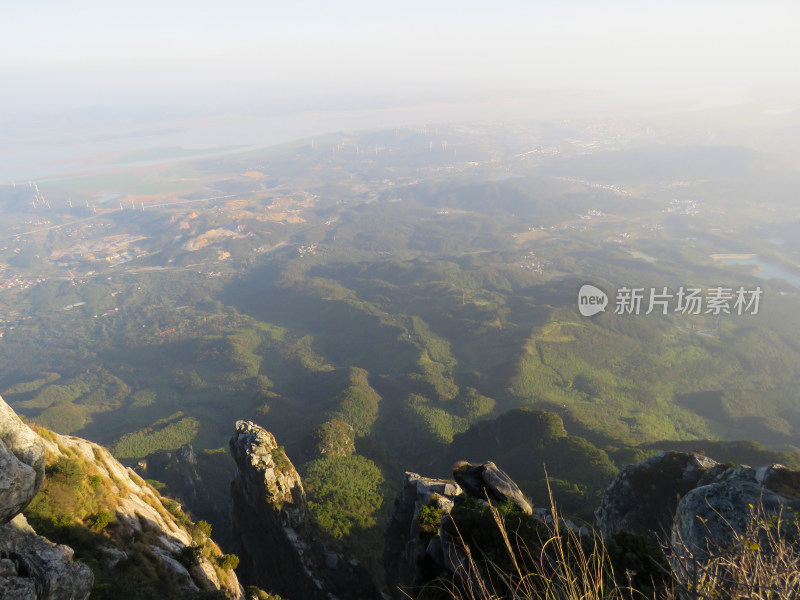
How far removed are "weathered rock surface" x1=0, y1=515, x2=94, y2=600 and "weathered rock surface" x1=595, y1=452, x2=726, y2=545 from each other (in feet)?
119

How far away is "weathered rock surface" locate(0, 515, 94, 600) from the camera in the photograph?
47.3 feet

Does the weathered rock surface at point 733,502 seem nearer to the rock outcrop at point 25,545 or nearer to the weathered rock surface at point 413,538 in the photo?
the weathered rock surface at point 413,538

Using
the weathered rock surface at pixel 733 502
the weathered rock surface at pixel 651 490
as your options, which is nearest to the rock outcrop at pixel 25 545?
the weathered rock surface at pixel 733 502

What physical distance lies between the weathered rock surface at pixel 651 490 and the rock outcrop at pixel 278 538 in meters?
22.0

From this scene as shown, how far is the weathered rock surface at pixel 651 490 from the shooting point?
34844 millimetres

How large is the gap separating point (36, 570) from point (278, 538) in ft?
83.2

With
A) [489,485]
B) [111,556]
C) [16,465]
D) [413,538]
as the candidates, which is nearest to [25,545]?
[16,465]

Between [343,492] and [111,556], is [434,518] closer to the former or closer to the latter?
[111,556]

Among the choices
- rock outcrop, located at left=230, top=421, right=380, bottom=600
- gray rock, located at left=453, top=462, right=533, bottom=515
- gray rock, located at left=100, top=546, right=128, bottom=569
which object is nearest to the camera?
gray rock, located at left=100, top=546, right=128, bottom=569

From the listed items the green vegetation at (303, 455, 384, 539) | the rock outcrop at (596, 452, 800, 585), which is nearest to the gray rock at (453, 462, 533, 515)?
the rock outcrop at (596, 452, 800, 585)

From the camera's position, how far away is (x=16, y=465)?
1496 centimetres

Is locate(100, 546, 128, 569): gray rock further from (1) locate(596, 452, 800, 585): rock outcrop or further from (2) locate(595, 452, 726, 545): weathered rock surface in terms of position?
(2) locate(595, 452, 726, 545): weathered rock surface

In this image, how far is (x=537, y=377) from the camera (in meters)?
124

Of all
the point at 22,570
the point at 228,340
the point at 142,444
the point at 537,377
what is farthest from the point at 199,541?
the point at 228,340
